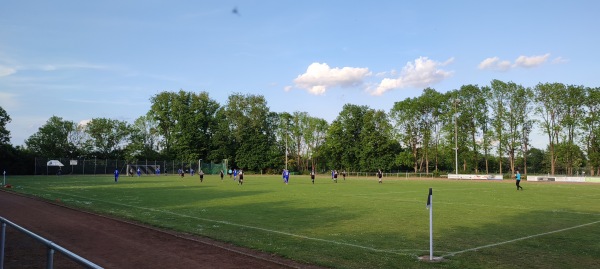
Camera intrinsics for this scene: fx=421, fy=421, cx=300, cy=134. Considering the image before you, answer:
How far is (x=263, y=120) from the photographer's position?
10750cm

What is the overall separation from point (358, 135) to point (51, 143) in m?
69.9

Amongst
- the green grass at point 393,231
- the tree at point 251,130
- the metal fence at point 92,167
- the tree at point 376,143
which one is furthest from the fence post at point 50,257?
the tree at point 251,130

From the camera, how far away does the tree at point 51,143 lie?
307ft

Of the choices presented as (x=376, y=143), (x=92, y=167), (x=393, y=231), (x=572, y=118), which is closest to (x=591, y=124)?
(x=572, y=118)

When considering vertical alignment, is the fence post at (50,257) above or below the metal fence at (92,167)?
above

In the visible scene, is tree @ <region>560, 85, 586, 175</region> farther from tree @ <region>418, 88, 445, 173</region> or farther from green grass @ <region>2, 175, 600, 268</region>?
green grass @ <region>2, 175, 600, 268</region>

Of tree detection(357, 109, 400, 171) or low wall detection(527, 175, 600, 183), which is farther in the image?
tree detection(357, 109, 400, 171)

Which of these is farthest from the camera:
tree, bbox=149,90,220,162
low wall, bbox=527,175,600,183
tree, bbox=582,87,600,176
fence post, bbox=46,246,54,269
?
tree, bbox=149,90,220,162

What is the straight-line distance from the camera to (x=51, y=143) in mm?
94875

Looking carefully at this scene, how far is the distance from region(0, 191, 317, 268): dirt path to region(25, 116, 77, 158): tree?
88956 mm

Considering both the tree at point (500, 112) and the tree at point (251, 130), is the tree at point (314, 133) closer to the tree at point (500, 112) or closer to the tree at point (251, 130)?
the tree at point (251, 130)

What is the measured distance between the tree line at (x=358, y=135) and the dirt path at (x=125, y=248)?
64421 millimetres

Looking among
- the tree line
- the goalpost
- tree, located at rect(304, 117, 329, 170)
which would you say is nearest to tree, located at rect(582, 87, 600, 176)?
the tree line

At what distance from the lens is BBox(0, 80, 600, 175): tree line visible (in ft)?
251
